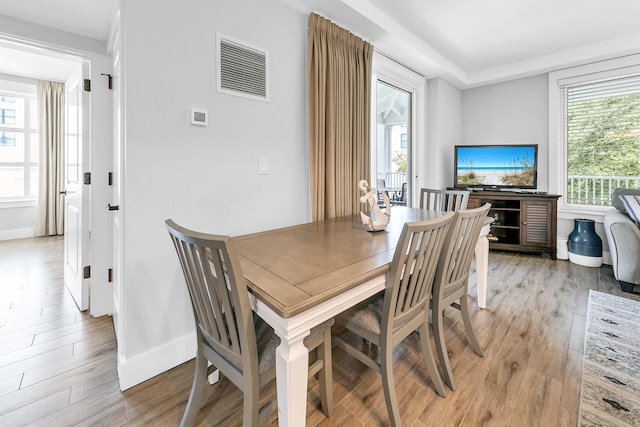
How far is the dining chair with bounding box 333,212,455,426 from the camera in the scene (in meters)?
1.20

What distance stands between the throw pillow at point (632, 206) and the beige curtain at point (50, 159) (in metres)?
7.80

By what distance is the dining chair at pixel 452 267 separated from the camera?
150 cm

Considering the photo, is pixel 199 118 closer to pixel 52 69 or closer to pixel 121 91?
pixel 121 91

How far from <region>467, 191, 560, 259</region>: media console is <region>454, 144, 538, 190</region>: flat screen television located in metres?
0.16

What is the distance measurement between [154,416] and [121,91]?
1.63m

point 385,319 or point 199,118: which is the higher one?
point 199,118

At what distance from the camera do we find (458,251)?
164cm

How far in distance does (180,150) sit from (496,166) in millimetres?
4176

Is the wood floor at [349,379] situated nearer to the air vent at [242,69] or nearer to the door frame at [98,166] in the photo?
the door frame at [98,166]

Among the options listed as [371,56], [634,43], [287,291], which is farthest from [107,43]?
[634,43]

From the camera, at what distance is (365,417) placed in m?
1.38

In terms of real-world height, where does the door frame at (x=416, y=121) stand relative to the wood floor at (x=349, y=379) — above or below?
above

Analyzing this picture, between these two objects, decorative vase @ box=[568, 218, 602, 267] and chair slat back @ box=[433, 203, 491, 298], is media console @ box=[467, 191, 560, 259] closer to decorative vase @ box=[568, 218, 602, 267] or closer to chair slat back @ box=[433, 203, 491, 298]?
decorative vase @ box=[568, 218, 602, 267]

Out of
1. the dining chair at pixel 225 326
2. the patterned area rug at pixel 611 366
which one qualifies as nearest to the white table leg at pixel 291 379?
the dining chair at pixel 225 326
